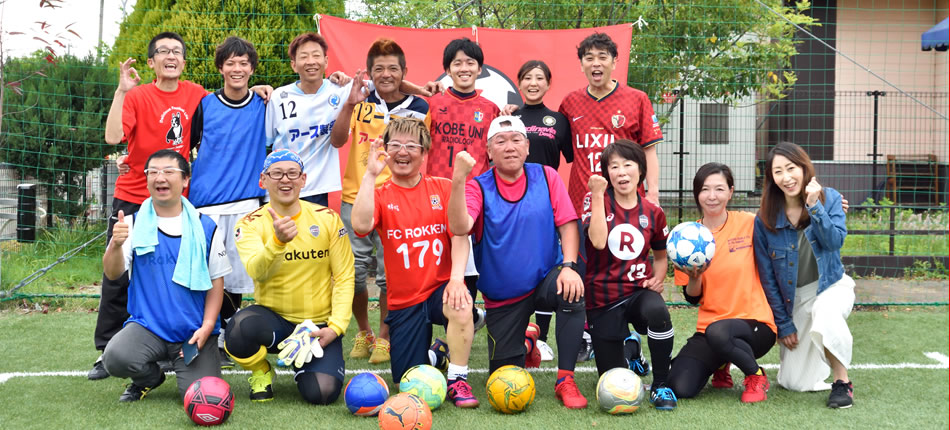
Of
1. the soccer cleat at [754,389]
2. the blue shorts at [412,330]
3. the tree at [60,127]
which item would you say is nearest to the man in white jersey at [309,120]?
the blue shorts at [412,330]

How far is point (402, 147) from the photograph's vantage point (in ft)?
13.2

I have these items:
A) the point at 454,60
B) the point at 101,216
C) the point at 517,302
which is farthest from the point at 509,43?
the point at 101,216

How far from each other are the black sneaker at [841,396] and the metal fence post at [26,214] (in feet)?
24.0

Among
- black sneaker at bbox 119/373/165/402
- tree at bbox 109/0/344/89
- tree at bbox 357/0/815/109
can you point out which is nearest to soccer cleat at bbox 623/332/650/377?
black sneaker at bbox 119/373/165/402

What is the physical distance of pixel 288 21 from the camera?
7.29 m

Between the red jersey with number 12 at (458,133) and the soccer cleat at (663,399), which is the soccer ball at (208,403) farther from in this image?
the soccer cleat at (663,399)

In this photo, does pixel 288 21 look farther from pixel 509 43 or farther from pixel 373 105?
pixel 373 105

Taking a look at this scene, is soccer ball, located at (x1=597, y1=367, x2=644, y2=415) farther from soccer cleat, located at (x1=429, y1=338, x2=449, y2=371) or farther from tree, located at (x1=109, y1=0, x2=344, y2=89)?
tree, located at (x1=109, y1=0, x2=344, y2=89)

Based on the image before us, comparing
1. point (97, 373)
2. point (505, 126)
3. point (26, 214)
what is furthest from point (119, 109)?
point (26, 214)

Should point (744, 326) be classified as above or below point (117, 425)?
above

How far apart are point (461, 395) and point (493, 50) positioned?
12.2ft

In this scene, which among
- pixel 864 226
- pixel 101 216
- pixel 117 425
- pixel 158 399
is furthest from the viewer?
pixel 864 226

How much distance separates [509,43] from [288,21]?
2.20 meters

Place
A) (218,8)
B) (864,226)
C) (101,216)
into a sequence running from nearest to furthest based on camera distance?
1. (218,8)
2. (101,216)
3. (864,226)
